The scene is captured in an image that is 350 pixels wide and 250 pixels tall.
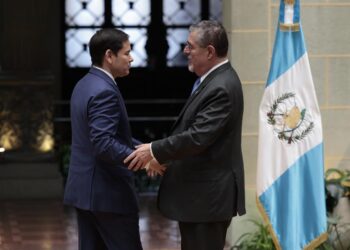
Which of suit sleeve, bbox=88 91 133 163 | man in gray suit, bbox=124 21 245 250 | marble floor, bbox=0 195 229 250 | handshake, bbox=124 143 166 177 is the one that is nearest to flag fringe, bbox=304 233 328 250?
man in gray suit, bbox=124 21 245 250

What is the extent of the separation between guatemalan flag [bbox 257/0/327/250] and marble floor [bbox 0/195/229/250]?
2.06 metres

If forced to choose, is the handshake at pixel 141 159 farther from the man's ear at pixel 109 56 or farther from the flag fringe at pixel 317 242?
the flag fringe at pixel 317 242

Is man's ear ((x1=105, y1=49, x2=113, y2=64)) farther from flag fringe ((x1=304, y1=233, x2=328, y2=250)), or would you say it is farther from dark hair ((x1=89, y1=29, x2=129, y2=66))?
flag fringe ((x1=304, y1=233, x2=328, y2=250))

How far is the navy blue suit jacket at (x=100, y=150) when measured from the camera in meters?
5.72

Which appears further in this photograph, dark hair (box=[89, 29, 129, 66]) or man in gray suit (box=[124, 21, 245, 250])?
dark hair (box=[89, 29, 129, 66])

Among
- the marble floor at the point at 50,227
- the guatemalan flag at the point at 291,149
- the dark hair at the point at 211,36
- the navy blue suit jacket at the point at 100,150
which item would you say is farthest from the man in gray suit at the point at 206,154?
the marble floor at the point at 50,227

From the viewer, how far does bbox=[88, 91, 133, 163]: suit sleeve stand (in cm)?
569

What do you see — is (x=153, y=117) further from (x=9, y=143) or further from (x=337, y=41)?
(x=337, y=41)

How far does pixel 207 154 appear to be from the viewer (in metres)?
5.66

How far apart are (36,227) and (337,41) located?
377 cm

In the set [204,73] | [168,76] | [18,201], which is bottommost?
[18,201]

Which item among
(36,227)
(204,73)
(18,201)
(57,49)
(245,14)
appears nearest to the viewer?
(204,73)

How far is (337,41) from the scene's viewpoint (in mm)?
8344

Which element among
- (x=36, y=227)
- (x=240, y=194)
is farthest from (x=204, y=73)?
(x=36, y=227)
